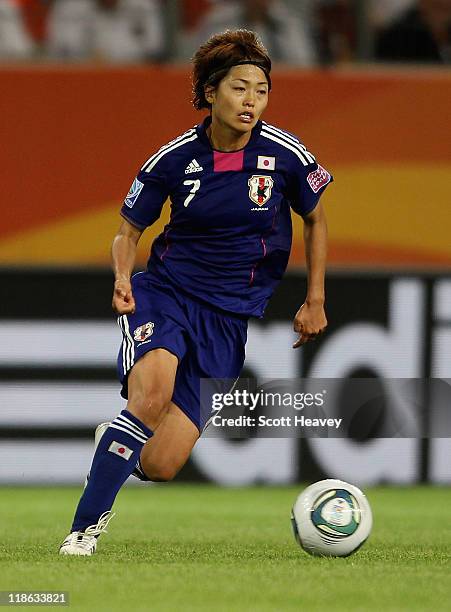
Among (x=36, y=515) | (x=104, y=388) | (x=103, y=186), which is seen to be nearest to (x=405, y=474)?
(x=104, y=388)

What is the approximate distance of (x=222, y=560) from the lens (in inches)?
211

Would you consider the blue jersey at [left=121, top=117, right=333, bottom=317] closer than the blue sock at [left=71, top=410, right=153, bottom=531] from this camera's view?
No

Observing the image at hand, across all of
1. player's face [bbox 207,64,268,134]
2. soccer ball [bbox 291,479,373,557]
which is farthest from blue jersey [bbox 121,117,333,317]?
soccer ball [bbox 291,479,373,557]

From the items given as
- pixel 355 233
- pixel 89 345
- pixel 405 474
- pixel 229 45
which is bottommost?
pixel 405 474

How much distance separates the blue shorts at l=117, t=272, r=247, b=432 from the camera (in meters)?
5.50

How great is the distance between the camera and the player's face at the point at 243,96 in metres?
5.54

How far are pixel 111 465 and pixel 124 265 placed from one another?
0.78 meters

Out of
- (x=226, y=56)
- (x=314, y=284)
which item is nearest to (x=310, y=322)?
(x=314, y=284)

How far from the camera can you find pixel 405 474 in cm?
880

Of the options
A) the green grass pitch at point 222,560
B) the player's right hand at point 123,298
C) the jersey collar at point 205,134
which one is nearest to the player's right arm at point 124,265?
the player's right hand at point 123,298

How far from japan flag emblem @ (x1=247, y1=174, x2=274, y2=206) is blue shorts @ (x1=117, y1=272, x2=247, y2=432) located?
474mm

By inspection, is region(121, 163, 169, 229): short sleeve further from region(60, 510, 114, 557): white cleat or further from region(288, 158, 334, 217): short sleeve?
region(60, 510, 114, 557): white cleat

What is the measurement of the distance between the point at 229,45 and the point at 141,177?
0.62 m

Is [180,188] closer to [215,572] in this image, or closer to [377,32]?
[215,572]
